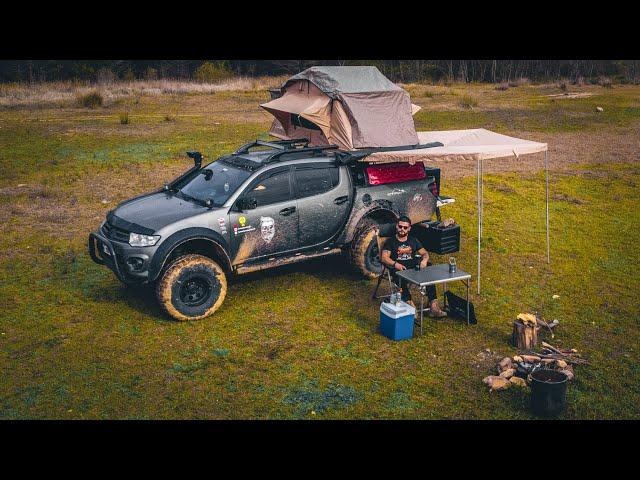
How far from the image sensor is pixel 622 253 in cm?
1198

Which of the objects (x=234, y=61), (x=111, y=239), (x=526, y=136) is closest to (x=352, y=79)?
(x=111, y=239)

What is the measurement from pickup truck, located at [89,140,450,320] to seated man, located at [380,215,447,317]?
950mm

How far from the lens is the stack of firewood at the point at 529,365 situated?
746cm

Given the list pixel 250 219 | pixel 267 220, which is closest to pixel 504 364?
pixel 267 220

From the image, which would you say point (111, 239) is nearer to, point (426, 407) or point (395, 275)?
point (395, 275)

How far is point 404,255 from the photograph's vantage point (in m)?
9.47

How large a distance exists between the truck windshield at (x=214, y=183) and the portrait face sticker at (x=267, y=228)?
60cm

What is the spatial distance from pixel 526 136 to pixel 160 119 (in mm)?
13967

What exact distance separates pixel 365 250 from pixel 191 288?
2.76 metres

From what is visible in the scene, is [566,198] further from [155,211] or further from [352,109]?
[155,211]

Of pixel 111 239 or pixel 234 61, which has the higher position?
pixel 234 61

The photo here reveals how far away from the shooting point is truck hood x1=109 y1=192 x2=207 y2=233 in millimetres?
9180

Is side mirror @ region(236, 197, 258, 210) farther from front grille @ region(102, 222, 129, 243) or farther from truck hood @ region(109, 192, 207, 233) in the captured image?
front grille @ region(102, 222, 129, 243)

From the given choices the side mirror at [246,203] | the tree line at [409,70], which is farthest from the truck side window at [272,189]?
the tree line at [409,70]
